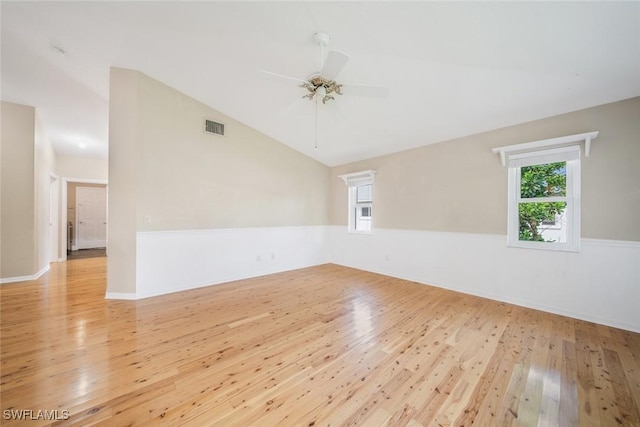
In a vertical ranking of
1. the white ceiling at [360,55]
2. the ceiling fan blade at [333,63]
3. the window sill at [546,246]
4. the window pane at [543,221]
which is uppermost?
the white ceiling at [360,55]

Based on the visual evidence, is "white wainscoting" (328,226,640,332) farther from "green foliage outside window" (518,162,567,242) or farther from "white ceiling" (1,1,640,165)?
"white ceiling" (1,1,640,165)

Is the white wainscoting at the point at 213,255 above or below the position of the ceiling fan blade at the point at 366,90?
below

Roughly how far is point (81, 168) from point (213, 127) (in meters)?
4.78

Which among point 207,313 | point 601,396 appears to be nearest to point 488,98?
point 601,396

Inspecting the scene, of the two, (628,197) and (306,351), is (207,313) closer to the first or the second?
(306,351)

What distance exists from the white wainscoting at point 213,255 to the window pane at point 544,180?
4091mm

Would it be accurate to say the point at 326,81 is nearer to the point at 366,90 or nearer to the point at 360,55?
the point at 366,90

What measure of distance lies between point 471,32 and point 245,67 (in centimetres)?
257

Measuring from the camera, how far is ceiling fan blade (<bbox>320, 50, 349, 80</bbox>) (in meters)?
2.02

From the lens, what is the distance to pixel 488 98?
3.00 m

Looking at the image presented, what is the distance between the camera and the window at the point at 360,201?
5.44 metres

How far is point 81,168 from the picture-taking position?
6.16 m

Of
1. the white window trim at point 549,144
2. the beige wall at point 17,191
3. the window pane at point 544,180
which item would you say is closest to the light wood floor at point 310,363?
the beige wall at point 17,191
